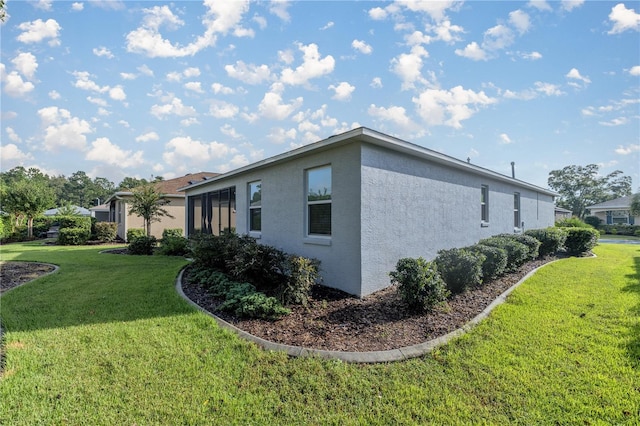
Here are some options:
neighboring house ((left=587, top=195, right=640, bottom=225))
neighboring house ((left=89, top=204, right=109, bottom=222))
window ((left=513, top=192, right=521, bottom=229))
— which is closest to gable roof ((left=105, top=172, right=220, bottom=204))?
neighboring house ((left=89, top=204, right=109, bottom=222))

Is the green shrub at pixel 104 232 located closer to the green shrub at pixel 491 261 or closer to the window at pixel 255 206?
the window at pixel 255 206

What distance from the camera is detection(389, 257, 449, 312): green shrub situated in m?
4.87

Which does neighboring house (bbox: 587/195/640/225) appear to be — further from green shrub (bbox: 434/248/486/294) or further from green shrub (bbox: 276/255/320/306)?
green shrub (bbox: 276/255/320/306)

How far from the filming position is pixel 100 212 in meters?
36.8

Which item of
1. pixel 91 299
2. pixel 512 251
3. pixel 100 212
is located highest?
pixel 100 212

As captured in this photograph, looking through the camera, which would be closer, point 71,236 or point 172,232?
point 71,236

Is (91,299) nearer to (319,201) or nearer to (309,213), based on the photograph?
(309,213)

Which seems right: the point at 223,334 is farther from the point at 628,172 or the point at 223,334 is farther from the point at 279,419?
the point at 628,172

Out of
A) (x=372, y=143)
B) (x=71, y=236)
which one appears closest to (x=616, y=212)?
(x=372, y=143)

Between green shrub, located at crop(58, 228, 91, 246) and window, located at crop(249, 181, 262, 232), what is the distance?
49.0ft

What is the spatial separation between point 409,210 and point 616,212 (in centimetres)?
4268

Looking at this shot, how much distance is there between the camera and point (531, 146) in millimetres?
13742

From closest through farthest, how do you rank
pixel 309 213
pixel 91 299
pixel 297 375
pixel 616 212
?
pixel 297 375 < pixel 91 299 < pixel 309 213 < pixel 616 212

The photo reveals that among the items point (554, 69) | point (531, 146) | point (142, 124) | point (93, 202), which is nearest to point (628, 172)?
point (531, 146)
